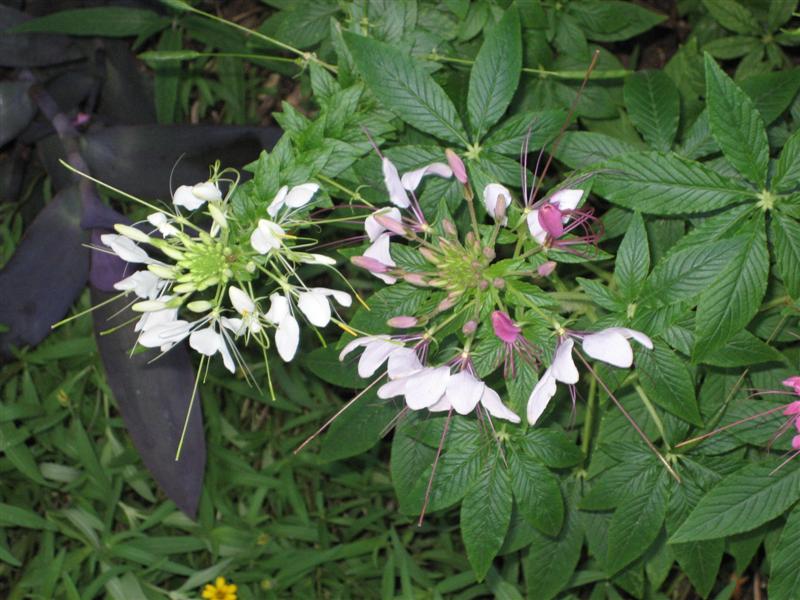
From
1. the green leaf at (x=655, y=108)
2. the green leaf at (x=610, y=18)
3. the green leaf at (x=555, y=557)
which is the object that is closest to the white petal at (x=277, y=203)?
the green leaf at (x=655, y=108)

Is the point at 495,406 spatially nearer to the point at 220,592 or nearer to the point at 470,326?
the point at 470,326

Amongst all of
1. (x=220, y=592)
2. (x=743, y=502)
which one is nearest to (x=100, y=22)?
(x=220, y=592)

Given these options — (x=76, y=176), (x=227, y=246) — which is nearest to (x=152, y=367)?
(x=76, y=176)

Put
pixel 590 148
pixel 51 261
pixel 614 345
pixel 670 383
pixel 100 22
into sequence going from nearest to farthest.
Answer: pixel 614 345
pixel 670 383
pixel 590 148
pixel 51 261
pixel 100 22

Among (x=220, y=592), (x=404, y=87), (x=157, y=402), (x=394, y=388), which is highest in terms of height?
(x=404, y=87)

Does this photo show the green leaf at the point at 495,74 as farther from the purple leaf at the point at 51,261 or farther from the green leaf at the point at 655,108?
the purple leaf at the point at 51,261

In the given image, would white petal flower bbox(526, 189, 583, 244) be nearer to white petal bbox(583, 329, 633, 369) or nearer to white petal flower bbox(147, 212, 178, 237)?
white petal bbox(583, 329, 633, 369)
